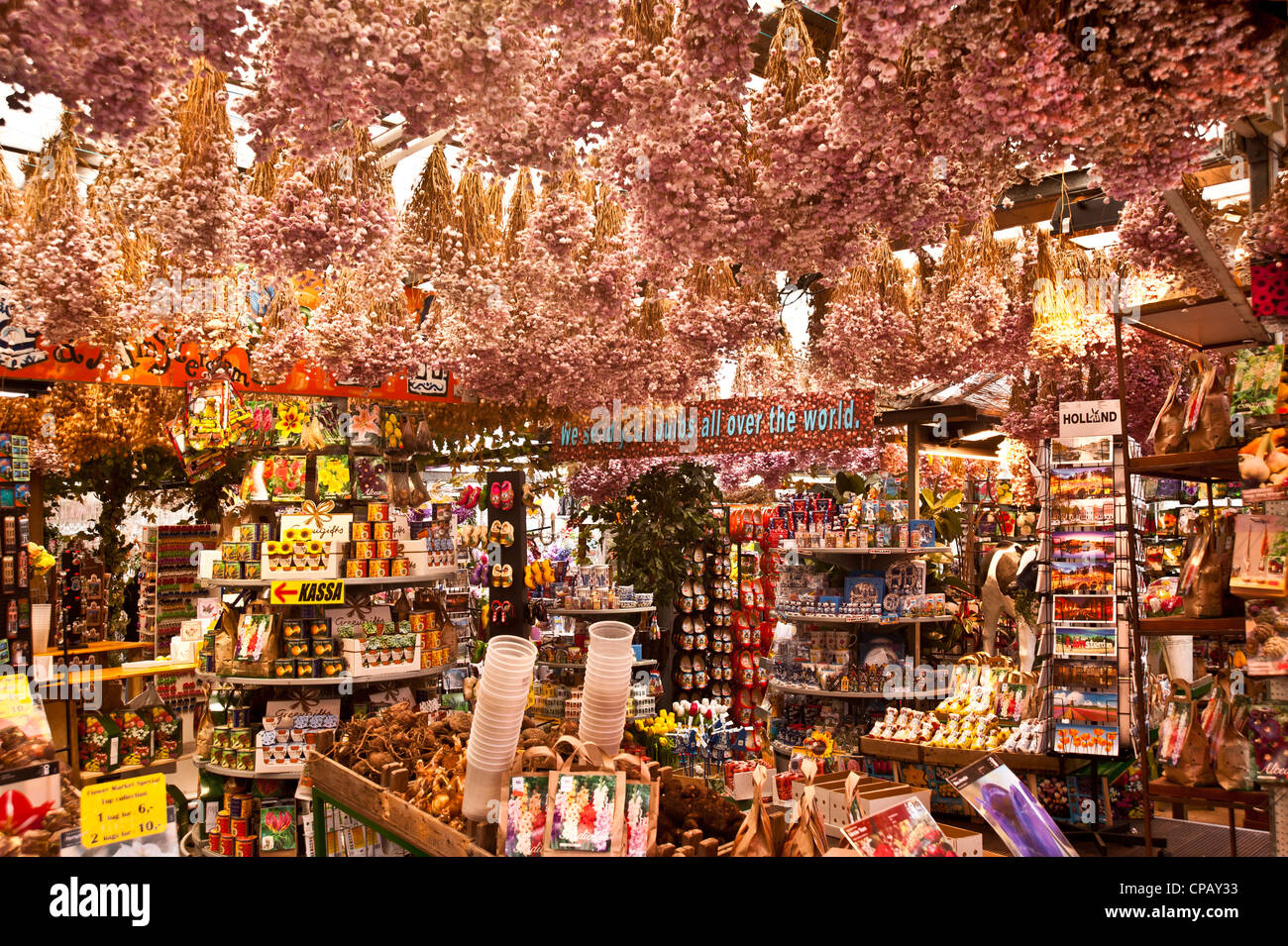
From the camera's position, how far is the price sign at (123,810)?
2502 mm

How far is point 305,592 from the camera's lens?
5977 mm

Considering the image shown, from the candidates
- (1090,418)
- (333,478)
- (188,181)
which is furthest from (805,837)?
(333,478)

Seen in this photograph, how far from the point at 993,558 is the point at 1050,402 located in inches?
85.2

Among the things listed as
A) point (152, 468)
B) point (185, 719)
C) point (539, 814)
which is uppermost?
point (152, 468)

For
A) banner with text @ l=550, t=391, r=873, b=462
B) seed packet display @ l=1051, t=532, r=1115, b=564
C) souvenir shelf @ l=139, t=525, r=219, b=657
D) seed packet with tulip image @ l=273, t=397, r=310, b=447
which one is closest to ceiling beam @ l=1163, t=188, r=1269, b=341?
seed packet display @ l=1051, t=532, r=1115, b=564

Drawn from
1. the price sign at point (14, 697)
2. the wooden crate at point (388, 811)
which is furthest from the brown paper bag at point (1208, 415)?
the price sign at point (14, 697)

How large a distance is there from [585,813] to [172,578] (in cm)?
1037

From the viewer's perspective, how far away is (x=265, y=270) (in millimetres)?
3410

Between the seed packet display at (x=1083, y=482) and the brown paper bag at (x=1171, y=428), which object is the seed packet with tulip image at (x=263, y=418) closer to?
the seed packet display at (x=1083, y=482)

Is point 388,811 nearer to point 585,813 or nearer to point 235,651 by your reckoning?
point 585,813

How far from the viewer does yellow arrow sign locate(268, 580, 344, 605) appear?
595 centimetres

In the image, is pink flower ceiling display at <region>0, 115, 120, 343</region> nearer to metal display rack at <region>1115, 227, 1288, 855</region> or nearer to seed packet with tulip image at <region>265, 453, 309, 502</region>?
seed packet with tulip image at <region>265, 453, 309, 502</region>
